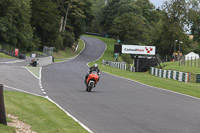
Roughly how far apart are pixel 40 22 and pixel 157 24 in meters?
44.6

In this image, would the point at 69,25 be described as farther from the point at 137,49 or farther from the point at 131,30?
the point at 137,49

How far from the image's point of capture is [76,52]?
365 feet

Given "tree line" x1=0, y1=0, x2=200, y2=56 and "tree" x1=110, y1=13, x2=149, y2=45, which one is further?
"tree" x1=110, y1=13, x2=149, y2=45

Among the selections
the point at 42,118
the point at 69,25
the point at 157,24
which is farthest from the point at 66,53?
the point at 42,118

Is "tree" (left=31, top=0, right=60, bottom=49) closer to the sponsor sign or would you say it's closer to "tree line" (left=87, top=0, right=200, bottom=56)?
"tree line" (left=87, top=0, right=200, bottom=56)

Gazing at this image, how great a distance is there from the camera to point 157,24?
123 metres

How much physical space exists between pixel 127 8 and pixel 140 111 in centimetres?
12824

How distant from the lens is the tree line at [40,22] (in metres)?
75.3

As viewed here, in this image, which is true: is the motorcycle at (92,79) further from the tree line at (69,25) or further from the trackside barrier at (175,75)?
the tree line at (69,25)

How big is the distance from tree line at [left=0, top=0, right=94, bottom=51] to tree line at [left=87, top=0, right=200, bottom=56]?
12912 mm

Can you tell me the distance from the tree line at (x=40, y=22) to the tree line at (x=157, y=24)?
12912mm

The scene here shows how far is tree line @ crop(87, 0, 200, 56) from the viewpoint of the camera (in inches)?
3649

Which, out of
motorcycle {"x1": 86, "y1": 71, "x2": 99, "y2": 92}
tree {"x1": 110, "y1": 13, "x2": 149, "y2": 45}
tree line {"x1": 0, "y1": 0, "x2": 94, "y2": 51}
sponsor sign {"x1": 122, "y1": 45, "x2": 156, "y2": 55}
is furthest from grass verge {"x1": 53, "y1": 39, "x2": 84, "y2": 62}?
motorcycle {"x1": 86, "y1": 71, "x2": 99, "y2": 92}

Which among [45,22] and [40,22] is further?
[45,22]
